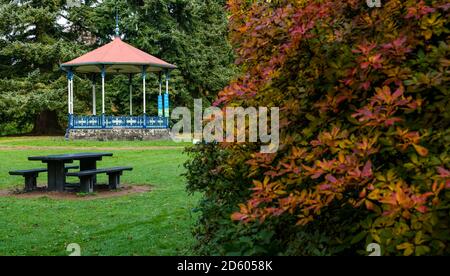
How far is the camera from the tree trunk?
125 ft

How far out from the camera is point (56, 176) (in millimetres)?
11492

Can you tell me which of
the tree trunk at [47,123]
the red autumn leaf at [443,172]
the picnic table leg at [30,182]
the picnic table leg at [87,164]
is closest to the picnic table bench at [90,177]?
the picnic table leg at [87,164]

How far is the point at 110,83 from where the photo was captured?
38844 mm

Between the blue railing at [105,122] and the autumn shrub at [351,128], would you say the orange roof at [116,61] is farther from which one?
the autumn shrub at [351,128]

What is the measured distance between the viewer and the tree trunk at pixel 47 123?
38031 mm

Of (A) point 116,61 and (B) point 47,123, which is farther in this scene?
(B) point 47,123

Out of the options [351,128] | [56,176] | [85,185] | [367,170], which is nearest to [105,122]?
[56,176]

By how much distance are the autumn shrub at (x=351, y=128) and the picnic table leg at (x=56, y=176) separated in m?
7.94

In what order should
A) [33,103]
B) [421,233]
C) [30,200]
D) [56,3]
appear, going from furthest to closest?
[56,3] < [33,103] < [30,200] < [421,233]

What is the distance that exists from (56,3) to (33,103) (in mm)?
7594

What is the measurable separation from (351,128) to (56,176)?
932 centimetres

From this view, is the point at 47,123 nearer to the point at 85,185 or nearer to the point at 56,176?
the point at 56,176
